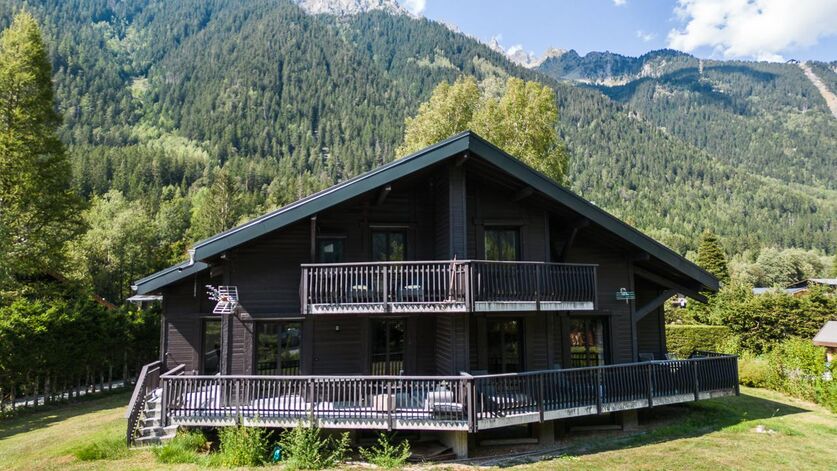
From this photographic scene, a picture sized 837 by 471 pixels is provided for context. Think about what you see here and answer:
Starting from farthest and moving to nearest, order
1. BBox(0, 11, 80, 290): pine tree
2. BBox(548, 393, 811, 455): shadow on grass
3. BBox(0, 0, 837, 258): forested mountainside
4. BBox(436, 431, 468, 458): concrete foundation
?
BBox(0, 0, 837, 258): forested mountainside, BBox(0, 11, 80, 290): pine tree, BBox(548, 393, 811, 455): shadow on grass, BBox(436, 431, 468, 458): concrete foundation

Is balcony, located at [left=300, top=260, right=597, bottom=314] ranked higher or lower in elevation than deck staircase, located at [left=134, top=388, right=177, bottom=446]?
higher

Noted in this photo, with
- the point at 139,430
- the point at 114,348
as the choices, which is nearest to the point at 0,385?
the point at 114,348

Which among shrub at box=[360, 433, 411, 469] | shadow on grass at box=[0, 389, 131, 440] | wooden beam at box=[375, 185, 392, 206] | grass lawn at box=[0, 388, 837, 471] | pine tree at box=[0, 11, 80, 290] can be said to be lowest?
shadow on grass at box=[0, 389, 131, 440]

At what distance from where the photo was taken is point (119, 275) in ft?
143

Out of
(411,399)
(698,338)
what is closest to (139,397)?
(411,399)

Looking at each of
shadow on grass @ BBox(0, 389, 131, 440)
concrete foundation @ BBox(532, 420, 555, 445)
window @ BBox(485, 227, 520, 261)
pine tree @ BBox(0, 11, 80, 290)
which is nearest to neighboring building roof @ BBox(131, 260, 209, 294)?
shadow on grass @ BBox(0, 389, 131, 440)

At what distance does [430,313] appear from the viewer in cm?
1241

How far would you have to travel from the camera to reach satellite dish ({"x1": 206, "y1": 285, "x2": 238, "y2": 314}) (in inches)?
515

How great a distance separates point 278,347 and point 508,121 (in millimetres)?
20102

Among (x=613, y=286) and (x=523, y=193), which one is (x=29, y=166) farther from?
(x=613, y=286)

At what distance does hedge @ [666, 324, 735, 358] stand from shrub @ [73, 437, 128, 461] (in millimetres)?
28302

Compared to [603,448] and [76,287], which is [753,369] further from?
[76,287]

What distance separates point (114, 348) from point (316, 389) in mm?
17298

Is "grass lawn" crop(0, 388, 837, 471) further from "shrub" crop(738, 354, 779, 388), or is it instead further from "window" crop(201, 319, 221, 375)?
"window" crop(201, 319, 221, 375)
